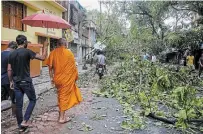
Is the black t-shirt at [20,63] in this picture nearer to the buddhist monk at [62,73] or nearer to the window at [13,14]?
the buddhist monk at [62,73]

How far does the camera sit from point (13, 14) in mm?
16656

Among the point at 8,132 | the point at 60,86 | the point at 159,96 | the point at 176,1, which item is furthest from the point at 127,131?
the point at 176,1

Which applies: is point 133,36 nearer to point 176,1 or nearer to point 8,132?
point 176,1

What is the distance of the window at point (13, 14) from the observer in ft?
51.8

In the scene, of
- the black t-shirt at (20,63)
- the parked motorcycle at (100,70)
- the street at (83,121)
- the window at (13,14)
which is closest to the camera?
the black t-shirt at (20,63)

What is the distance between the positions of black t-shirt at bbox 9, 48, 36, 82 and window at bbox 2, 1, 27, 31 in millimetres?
10671

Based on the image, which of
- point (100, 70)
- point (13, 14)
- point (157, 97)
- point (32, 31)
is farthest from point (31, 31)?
point (157, 97)

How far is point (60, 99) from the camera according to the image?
20.7 ft

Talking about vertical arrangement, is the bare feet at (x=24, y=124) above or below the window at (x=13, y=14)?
below

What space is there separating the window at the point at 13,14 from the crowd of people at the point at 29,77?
9139mm

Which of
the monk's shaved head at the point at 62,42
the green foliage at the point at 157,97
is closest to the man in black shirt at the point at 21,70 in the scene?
the monk's shaved head at the point at 62,42

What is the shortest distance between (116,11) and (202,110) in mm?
30361

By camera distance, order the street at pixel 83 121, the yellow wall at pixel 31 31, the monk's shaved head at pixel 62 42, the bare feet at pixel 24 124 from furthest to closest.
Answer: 1. the yellow wall at pixel 31 31
2. the monk's shaved head at pixel 62 42
3. the street at pixel 83 121
4. the bare feet at pixel 24 124

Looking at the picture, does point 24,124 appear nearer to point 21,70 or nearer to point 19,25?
point 21,70
